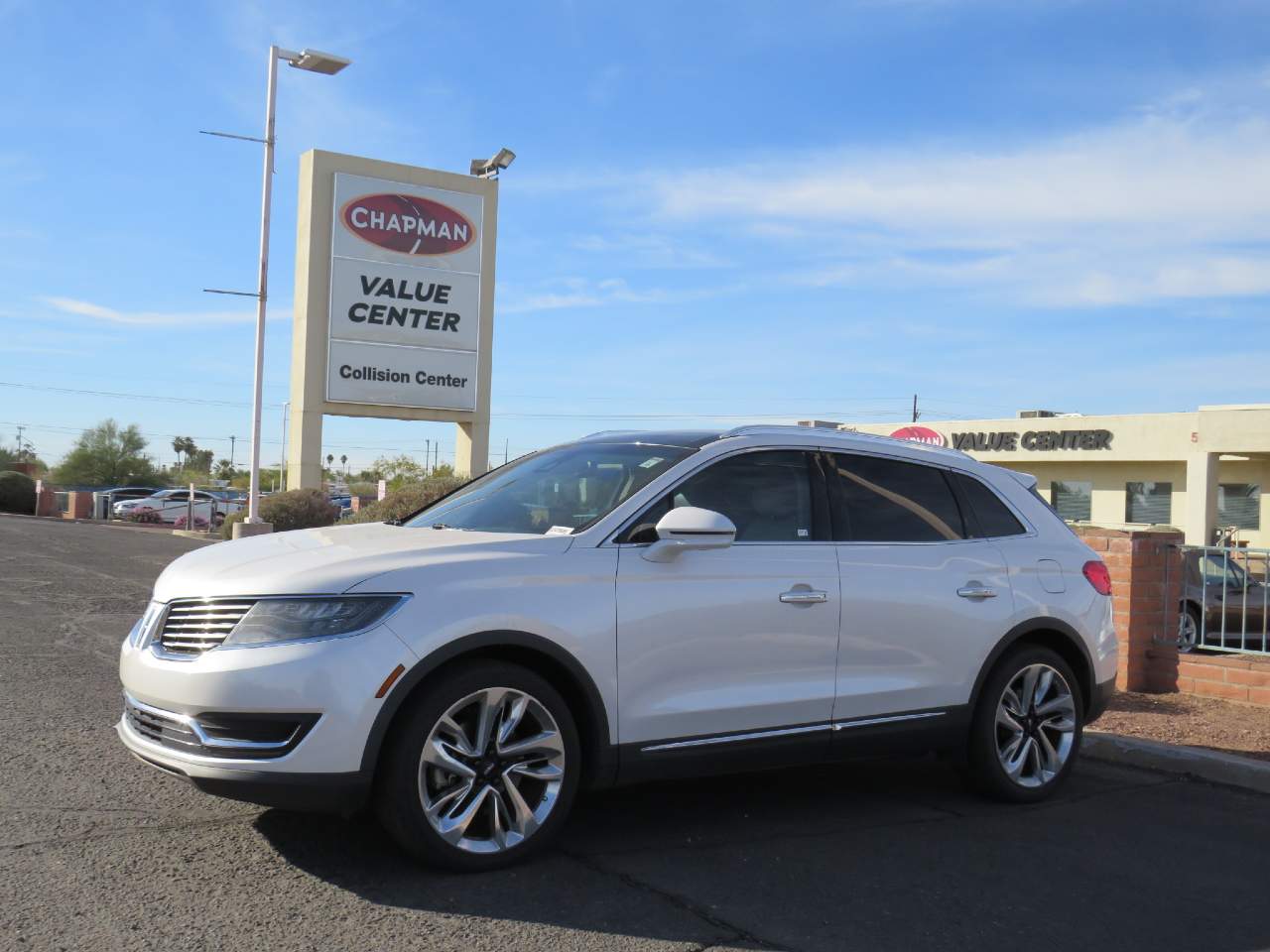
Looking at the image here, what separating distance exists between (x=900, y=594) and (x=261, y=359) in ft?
69.3

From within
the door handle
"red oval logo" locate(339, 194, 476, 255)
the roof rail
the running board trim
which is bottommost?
the running board trim

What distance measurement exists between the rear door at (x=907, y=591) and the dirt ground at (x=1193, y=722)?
2346 millimetres

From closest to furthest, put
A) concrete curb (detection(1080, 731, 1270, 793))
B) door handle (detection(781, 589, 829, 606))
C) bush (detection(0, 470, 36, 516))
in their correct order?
door handle (detection(781, 589, 829, 606)) → concrete curb (detection(1080, 731, 1270, 793)) → bush (detection(0, 470, 36, 516))

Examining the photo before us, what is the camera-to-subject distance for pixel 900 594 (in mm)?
5883

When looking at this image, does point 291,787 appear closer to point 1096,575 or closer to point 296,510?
point 1096,575

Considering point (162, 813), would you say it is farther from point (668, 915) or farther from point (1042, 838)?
point (1042, 838)

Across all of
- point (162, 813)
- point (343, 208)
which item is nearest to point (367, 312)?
point (343, 208)

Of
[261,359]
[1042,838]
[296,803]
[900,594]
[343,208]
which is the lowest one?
[1042,838]

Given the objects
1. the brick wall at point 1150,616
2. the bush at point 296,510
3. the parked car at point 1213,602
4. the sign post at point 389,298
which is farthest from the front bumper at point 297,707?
the sign post at point 389,298

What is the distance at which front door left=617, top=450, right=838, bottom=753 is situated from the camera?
5.11 m

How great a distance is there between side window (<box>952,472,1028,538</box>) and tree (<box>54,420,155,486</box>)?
83350 mm

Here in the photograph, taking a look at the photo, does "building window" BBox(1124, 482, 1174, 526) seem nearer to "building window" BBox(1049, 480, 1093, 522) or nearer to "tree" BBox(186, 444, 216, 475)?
"building window" BBox(1049, 480, 1093, 522)

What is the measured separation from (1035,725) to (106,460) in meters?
86.8

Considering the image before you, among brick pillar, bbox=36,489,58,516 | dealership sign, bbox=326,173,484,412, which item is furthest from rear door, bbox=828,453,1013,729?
brick pillar, bbox=36,489,58,516
